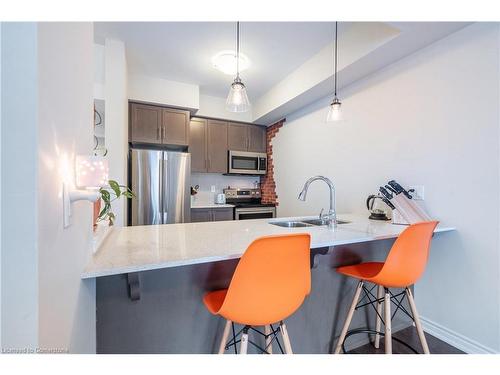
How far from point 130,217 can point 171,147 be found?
120 centimetres

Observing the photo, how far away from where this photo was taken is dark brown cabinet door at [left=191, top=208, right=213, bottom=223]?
131 inches

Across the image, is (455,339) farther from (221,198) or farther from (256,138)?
(256,138)

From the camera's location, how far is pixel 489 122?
1.52 metres

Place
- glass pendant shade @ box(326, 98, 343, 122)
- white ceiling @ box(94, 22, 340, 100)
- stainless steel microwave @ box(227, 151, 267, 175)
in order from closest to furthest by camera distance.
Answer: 1. glass pendant shade @ box(326, 98, 343, 122)
2. white ceiling @ box(94, 22, 340, 100)
3. stainless steel microwave @ box(227, 151, 267, 175)

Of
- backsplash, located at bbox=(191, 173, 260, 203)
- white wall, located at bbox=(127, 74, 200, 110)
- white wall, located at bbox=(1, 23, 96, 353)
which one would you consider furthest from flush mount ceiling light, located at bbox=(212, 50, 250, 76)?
white wall, located at bbox=(1, 23, 96, 353)

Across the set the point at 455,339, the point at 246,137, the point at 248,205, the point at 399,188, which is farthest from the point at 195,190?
the point at 455,339

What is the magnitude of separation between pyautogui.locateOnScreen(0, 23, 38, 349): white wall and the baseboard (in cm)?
240

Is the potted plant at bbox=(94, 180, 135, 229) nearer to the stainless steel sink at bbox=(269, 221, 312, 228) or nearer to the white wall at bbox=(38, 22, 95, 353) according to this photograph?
the white wall at bbox=(38, 22, 95, 353)

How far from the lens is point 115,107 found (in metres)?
2.40

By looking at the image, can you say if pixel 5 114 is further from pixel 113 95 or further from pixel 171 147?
pixel 171 147

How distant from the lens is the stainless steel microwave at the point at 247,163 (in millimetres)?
3795

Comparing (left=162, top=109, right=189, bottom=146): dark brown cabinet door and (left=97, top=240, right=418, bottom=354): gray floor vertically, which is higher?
(left=162, top=109, right=189, bottom=146): dark brown cabinet door
